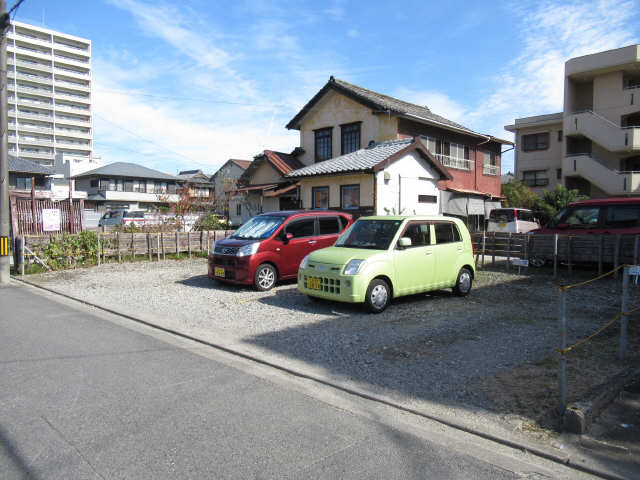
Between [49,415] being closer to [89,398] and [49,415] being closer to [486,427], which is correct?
[89,398]

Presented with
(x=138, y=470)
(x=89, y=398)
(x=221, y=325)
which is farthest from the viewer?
(x=221, y=325)

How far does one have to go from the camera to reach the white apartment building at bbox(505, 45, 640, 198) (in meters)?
26.4

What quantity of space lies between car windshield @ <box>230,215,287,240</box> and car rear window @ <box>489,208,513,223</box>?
14.6 meters

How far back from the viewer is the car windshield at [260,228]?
10.2 m

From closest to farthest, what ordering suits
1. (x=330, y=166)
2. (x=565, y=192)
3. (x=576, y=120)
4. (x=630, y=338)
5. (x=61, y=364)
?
(x=61, y=364) → (x=630, y=338) → (x=330, y=166) → (x=565, y=192) → (x=576, y=120)

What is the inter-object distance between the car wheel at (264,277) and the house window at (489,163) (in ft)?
68.9

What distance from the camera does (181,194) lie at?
2302 cm

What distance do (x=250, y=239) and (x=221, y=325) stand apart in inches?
135

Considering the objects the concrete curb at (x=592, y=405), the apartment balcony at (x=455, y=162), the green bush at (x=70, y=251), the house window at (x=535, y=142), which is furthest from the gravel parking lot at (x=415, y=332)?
the house window at (x=535, y=142)

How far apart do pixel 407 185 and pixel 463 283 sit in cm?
1079

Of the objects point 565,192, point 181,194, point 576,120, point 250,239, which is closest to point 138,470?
point 250,239

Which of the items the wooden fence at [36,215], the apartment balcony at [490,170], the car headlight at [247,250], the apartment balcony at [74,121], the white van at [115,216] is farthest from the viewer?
the apartment balcony at [74,121]

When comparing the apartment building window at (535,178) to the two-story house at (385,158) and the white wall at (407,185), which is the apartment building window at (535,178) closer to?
the two-story house at (385,158)

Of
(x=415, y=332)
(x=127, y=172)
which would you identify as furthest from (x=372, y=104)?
(x=127, y=172)
